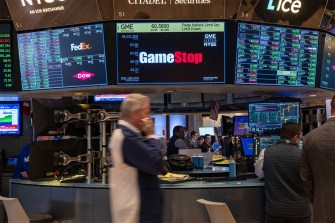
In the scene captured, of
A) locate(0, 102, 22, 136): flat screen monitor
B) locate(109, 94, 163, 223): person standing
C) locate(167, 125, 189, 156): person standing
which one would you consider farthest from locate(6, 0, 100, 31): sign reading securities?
locate(167, 125, 189, 156): person standing

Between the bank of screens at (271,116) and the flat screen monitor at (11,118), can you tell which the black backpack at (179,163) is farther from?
the flat screen monitor at (11,118)

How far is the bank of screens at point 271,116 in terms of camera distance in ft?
19.5

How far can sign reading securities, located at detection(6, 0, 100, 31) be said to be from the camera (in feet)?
17.8

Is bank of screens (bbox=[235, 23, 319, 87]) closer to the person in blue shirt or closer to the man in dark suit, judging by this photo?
the man in dark suit

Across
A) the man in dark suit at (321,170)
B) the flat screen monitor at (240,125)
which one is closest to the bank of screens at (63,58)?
the man in dark suit at (321,170)

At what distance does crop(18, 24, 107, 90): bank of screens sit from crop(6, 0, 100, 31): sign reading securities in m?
0.09

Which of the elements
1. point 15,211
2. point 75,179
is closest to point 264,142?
point 75,179

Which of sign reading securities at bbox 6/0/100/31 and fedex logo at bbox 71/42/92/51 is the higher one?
sign reading securities at bbox 6/0/100/31

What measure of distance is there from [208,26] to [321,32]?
5.03 feet

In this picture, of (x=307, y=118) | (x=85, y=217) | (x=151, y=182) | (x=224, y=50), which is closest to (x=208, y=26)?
(x=224, y=50)

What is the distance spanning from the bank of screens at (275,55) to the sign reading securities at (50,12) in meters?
1.68

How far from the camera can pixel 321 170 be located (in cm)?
331

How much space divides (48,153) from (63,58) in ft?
3.56

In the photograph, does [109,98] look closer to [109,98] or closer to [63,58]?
[109,98]
